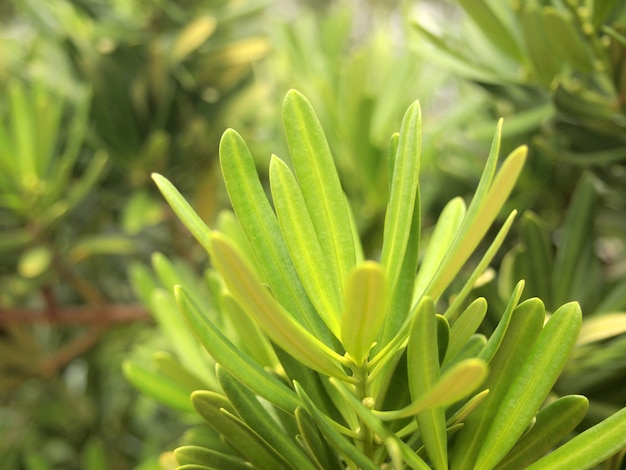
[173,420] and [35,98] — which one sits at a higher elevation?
[35,98]

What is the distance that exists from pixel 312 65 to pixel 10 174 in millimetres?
334

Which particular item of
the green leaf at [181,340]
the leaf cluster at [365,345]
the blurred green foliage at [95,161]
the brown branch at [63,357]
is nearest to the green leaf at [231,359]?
the leaf cluster at [365,345]

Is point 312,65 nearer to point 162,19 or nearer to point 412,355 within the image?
point 162,19

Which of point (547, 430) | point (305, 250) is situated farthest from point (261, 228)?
point (547, 430)

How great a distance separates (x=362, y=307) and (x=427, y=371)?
1.5 inches

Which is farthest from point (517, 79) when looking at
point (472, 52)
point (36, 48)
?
point (36, 48)

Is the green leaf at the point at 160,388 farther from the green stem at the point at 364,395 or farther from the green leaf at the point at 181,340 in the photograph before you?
the green stem at the point at 364,395

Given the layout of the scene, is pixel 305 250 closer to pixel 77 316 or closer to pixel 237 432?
pixel 237 432

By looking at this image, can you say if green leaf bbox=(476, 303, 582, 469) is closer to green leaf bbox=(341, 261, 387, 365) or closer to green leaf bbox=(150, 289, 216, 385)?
green leaf bbox=(341, 261, 387, 365)

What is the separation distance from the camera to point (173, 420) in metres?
0.80

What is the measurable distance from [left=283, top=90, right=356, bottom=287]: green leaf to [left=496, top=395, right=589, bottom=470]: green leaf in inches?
3.7

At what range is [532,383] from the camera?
233 mm

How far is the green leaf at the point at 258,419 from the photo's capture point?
0.80 feet

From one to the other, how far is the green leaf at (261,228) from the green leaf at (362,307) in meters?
0.03
